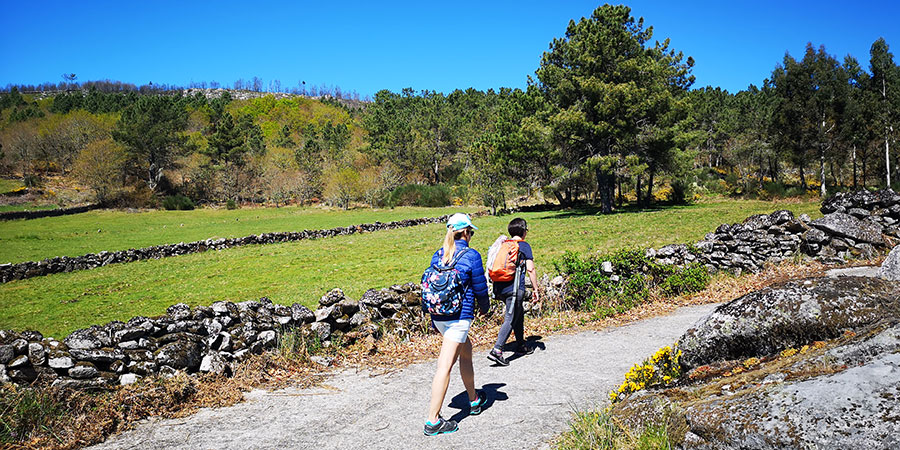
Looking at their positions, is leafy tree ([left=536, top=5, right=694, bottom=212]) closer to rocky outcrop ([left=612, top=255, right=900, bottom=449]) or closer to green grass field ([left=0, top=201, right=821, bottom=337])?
green grass field ([left=0, top=201, right=821, bottom=337])

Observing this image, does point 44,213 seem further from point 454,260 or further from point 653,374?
point 653,374

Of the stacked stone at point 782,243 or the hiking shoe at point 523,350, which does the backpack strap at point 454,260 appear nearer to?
the hiking shoe at point 523,350

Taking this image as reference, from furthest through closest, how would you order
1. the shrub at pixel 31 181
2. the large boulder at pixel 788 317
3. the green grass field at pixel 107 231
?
the shrub at pixel 31 181 < the green grass field at pixel 107 231 < the large boulder at pixel 788 317

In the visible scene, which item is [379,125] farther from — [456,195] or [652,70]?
[652,70]

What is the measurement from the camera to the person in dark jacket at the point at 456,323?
487cm

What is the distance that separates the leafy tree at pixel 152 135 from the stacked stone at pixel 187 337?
75.5m

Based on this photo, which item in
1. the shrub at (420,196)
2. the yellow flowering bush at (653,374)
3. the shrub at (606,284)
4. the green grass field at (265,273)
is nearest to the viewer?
the yellow flowering bush at (653,374)

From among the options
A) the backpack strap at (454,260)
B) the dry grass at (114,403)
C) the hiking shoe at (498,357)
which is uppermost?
the backpack strap at (454,260)

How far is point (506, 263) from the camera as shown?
7.09m

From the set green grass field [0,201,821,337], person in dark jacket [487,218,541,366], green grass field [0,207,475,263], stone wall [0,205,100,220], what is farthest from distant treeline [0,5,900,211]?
person in dark jacket [487,218,541,366]

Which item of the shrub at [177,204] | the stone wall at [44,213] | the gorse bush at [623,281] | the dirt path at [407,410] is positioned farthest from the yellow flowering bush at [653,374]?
the shrub at [177,204]

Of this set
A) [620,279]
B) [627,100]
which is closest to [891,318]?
[620,279]

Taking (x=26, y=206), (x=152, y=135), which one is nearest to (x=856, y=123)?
(x=152, y=135)

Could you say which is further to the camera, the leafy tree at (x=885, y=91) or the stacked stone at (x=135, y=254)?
the leafy tree at (x=885, y=91)
